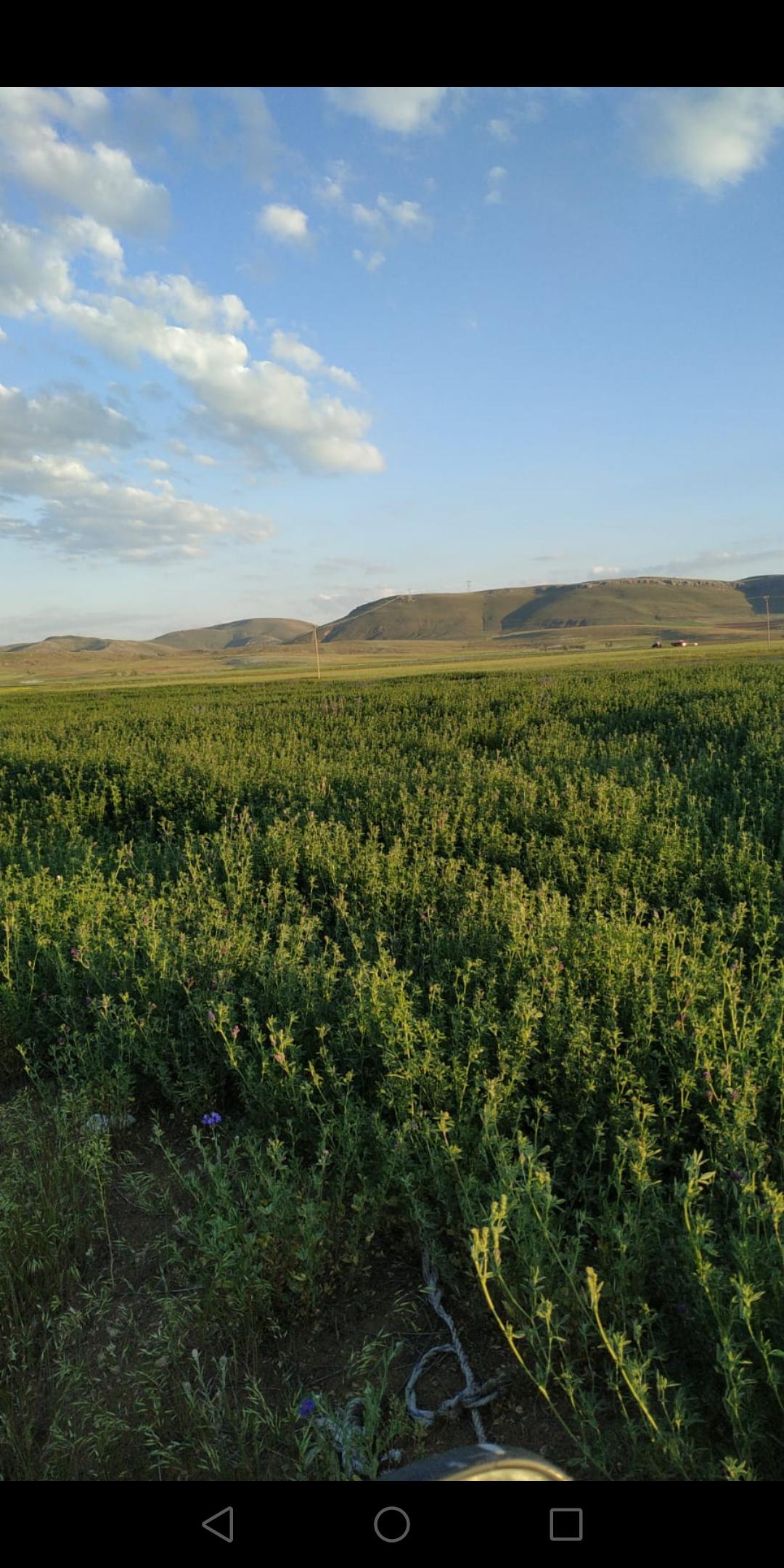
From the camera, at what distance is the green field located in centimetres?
204
